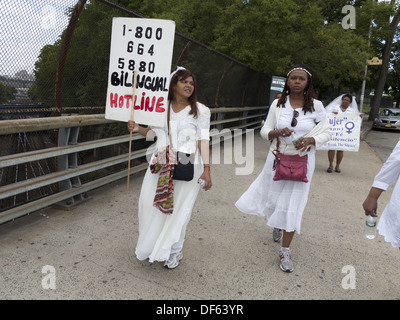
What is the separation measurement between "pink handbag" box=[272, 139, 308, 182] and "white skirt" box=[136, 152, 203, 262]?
0.81 metres

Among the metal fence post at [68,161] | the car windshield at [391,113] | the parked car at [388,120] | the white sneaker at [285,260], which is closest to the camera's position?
the white sneaker at [285,260]

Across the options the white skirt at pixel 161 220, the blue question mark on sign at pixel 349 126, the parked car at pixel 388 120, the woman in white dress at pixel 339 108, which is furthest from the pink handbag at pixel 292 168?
the parked car at pixel 388 120

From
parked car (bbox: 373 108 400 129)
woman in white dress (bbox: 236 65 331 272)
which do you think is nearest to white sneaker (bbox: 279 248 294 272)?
woman in white dress (bbox: 236 65 331 272)

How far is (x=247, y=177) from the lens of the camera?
22.8ft

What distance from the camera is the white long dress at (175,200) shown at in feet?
10.1

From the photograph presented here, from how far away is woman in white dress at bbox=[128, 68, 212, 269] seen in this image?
10.1 feet

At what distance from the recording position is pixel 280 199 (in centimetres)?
351

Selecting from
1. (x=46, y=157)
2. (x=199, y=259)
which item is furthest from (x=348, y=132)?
(x=46, y=157)

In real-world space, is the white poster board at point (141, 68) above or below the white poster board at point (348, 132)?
above

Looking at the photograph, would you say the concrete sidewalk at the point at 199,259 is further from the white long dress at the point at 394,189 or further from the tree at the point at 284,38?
the tree at the point at 284,38

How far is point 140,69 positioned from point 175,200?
126 centimetres

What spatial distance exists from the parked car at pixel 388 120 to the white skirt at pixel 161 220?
76.3 ft

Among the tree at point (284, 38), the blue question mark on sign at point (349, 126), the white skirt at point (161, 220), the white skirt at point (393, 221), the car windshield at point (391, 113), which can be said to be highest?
the tree at point (284, 38)
